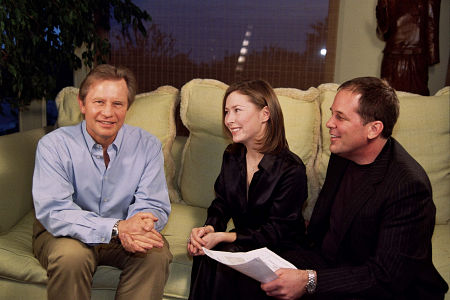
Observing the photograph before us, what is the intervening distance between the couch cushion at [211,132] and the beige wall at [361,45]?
3.91 feet

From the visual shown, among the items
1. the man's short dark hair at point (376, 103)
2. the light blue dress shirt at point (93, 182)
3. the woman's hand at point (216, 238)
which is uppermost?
the man's short dark hair at point (376, 103)

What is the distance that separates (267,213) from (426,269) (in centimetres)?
56

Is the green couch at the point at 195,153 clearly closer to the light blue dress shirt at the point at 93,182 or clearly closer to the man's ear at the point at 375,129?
the light blue dress shirt at the point at 93,182

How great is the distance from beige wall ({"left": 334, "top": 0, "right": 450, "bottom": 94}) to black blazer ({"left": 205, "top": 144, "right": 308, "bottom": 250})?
1.73m

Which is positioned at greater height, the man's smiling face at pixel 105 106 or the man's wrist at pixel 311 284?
the man's smiling face at pixel 105 106

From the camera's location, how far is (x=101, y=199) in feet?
5.52

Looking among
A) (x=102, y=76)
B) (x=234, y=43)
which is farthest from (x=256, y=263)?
(x=234, y=43)

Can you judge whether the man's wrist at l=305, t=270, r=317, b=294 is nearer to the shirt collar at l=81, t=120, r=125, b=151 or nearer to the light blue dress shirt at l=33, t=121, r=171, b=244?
the light blue dress shirt at l=33, t=121, r=171, b=244

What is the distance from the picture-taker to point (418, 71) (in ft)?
9.35

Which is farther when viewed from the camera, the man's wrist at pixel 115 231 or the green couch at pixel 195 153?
the green couch at pixel 195 153

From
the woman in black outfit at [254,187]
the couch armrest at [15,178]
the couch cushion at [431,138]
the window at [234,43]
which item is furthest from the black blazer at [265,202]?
the window at [234,43]

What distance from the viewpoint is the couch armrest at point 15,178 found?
1836mm

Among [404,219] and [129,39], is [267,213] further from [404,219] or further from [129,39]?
[129,39]

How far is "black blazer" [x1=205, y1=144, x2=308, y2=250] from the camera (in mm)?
1603
